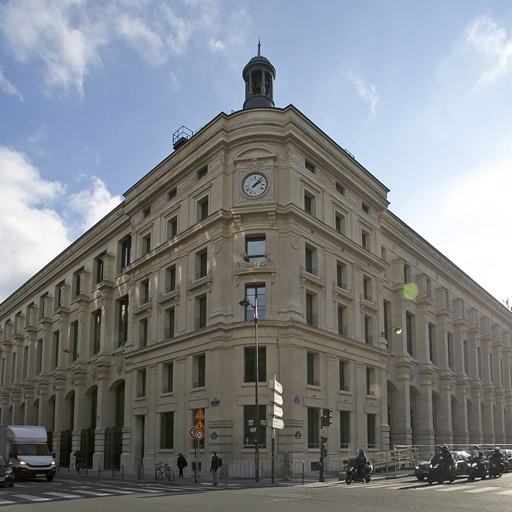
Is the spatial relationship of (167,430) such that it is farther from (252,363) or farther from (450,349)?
(450,349)

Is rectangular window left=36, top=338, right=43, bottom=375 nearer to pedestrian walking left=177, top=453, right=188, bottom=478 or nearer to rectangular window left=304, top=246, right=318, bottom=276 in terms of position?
pedestrian walking left=177, top=453, right=188, bottom=478

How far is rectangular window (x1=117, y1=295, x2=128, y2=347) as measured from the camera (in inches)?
1871

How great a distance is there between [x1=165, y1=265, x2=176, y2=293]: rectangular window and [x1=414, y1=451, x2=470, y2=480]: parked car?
65.7 ft

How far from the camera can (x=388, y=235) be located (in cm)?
5022

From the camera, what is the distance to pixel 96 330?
52.2 meters

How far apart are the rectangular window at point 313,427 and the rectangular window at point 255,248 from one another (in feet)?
30.6

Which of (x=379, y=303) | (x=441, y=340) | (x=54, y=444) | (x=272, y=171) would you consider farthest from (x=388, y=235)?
(x=54, y=444)

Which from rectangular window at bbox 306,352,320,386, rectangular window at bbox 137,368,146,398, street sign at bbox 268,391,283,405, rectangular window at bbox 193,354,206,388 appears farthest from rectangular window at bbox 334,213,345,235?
rectangular window at bbox 137,368,146,398

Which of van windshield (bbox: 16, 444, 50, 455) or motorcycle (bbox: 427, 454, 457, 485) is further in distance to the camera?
van windshield (bbox: 16, 444, 50, 455)

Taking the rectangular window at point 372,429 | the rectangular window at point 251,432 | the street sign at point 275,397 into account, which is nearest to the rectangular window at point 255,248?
the rectangular window at point 251,432

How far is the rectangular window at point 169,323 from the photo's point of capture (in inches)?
1613

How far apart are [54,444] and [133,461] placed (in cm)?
1475

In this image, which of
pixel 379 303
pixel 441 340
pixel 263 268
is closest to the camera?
pixel 263 268

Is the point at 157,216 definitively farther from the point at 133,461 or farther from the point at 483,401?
the point at 483,401
